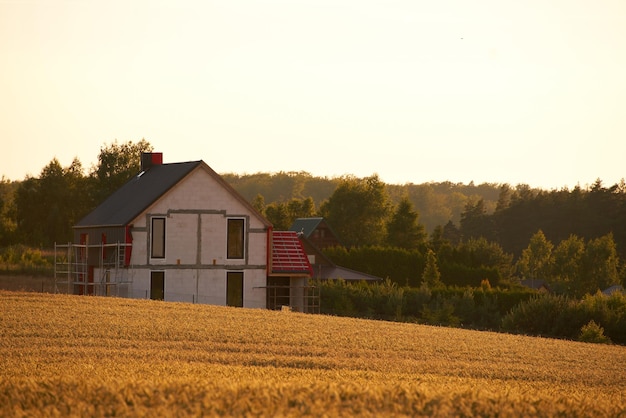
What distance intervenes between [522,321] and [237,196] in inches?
634

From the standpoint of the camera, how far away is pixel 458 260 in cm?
8212

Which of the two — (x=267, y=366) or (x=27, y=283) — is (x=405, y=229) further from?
(x=267, y=366)

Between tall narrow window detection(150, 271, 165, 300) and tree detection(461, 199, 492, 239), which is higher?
tree detection(461, 199, 492, 239)

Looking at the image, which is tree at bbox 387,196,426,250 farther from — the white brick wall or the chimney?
the white brick wall

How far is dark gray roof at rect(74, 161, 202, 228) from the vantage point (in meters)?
53.2

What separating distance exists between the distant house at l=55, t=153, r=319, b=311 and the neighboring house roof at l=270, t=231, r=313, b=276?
0.20ft

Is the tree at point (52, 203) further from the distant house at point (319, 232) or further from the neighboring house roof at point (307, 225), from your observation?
the distant house at point (319, 232)

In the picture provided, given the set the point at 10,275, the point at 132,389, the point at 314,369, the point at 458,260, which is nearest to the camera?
the point at 132,389

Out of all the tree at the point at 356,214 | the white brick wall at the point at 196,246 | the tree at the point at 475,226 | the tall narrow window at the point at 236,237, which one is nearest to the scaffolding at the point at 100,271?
the white brick wall at the point at 196,246

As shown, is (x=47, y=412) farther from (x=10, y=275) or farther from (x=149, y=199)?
(x=10, y=275)

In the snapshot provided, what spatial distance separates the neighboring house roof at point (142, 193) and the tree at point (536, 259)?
5212cm

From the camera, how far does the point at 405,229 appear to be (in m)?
101

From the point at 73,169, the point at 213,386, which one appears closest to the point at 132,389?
the point at 213,386

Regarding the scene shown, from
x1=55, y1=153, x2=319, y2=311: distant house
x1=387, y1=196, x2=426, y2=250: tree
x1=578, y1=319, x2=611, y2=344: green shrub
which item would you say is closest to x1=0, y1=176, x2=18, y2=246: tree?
x1=387, y1=196, x2=426, y2=250: tree
